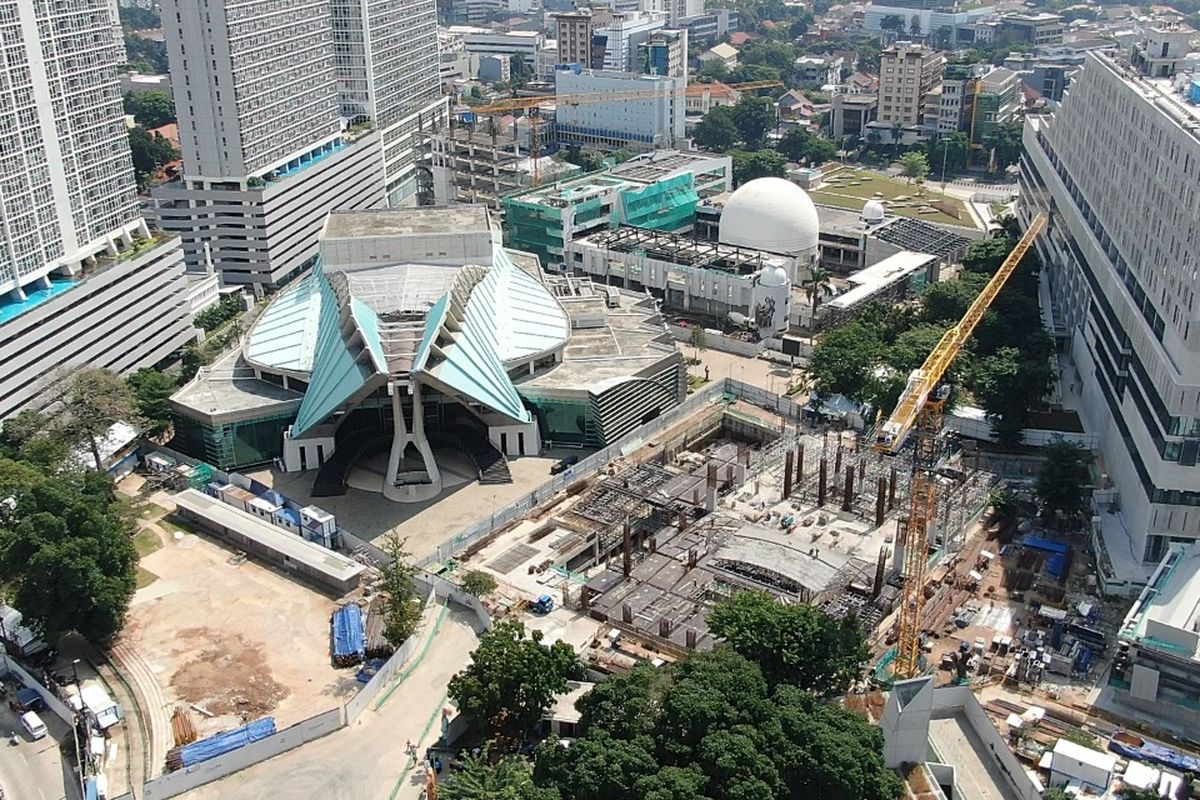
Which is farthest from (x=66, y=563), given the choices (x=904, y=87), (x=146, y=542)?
(x=904, y=87)

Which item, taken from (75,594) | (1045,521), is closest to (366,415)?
(75,594)

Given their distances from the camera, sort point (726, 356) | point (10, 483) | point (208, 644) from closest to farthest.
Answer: point (208, 644) → point (10, 483) → point (726, 356)

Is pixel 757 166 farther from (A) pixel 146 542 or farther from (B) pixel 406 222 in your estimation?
(A) pixel 146 542

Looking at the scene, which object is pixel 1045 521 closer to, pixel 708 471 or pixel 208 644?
pixel 708 471

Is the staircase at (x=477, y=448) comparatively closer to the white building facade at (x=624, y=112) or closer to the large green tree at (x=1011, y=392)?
the large green tree at (x=1011, y=392)

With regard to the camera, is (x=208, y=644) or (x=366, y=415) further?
(x=366, y=415)

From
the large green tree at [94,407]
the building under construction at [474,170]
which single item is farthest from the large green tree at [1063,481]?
the building under construction at [474,170]
